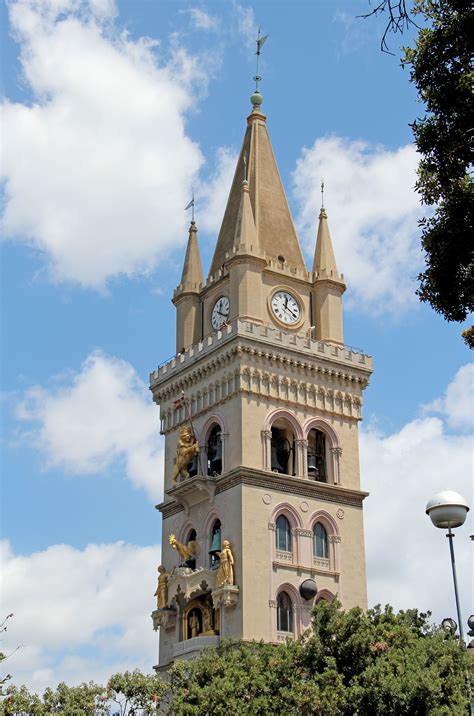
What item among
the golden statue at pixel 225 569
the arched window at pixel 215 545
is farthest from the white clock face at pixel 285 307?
the golden statue at pixel 225 569

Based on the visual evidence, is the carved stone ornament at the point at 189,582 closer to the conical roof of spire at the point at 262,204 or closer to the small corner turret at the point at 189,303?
the small corner turret at the point at 189,303

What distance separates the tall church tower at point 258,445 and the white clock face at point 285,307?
2.4 inches

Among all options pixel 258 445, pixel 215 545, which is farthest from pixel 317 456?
pixel 215 545

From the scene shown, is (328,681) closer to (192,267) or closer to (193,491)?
(193,491)

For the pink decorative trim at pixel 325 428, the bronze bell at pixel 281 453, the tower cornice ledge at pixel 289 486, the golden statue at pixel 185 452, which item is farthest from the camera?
the golden statue at pixel 185 452

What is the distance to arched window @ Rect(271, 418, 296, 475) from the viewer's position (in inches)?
2293

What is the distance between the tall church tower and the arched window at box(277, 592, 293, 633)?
0.19 ft

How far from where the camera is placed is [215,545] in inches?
2231

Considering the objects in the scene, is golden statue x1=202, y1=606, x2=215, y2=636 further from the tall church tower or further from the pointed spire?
the pointed spire

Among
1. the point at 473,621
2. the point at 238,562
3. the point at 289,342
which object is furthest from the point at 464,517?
the point at 289,342

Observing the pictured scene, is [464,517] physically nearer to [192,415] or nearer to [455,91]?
[455,91]

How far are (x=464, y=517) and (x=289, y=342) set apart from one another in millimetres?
35287

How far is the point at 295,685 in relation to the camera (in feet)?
138

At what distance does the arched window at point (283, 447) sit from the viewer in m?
58.2
